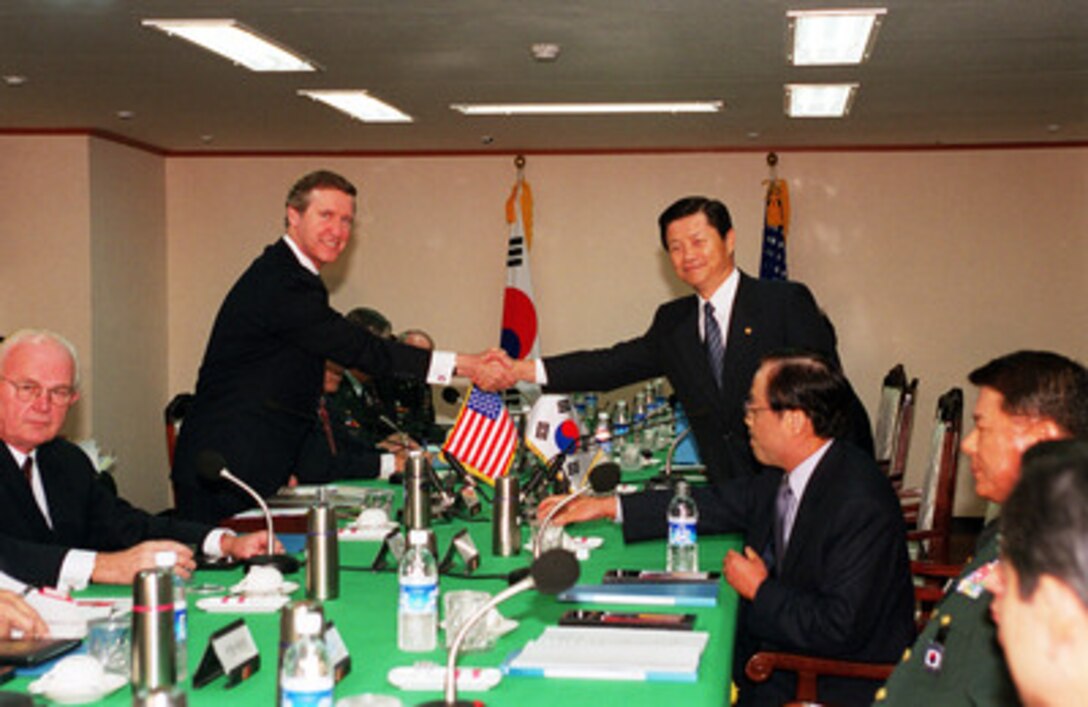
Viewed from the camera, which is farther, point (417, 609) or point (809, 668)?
point (809, 668)

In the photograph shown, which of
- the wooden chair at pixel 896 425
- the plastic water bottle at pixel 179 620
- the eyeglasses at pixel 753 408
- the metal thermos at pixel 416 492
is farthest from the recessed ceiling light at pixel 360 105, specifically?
the plastic water bottle at pixel 179 620

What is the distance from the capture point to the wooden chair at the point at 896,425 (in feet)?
20.5

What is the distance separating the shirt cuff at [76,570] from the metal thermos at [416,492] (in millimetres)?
879

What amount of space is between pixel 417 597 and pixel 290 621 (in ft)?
1.57

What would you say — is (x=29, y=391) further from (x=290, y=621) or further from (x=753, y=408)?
(x=753, y=408)

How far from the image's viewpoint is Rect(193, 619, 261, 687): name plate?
2.31 meters

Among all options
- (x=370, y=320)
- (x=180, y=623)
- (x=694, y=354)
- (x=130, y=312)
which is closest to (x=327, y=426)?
(x=370, y=320)

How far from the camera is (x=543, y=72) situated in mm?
6840

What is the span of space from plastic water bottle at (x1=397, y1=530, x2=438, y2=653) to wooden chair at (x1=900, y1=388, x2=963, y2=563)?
2260 mm

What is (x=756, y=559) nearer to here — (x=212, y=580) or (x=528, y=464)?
(x=212, y=580)

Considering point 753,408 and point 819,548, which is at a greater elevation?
point 753,408

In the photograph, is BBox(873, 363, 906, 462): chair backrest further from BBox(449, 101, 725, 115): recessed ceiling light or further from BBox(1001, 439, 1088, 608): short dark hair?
BBox(1001, 439, 1088, 608): short dark hair

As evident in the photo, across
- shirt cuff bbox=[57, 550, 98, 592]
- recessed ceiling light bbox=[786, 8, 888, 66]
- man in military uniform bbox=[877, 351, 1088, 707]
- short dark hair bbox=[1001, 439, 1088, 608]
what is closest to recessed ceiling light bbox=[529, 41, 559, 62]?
recessed ceiling light bbox=[786, 8, 888, 66]

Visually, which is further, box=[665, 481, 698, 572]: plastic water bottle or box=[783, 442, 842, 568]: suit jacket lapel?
box=[665, 481, 698, 572]: plastic water bottle
